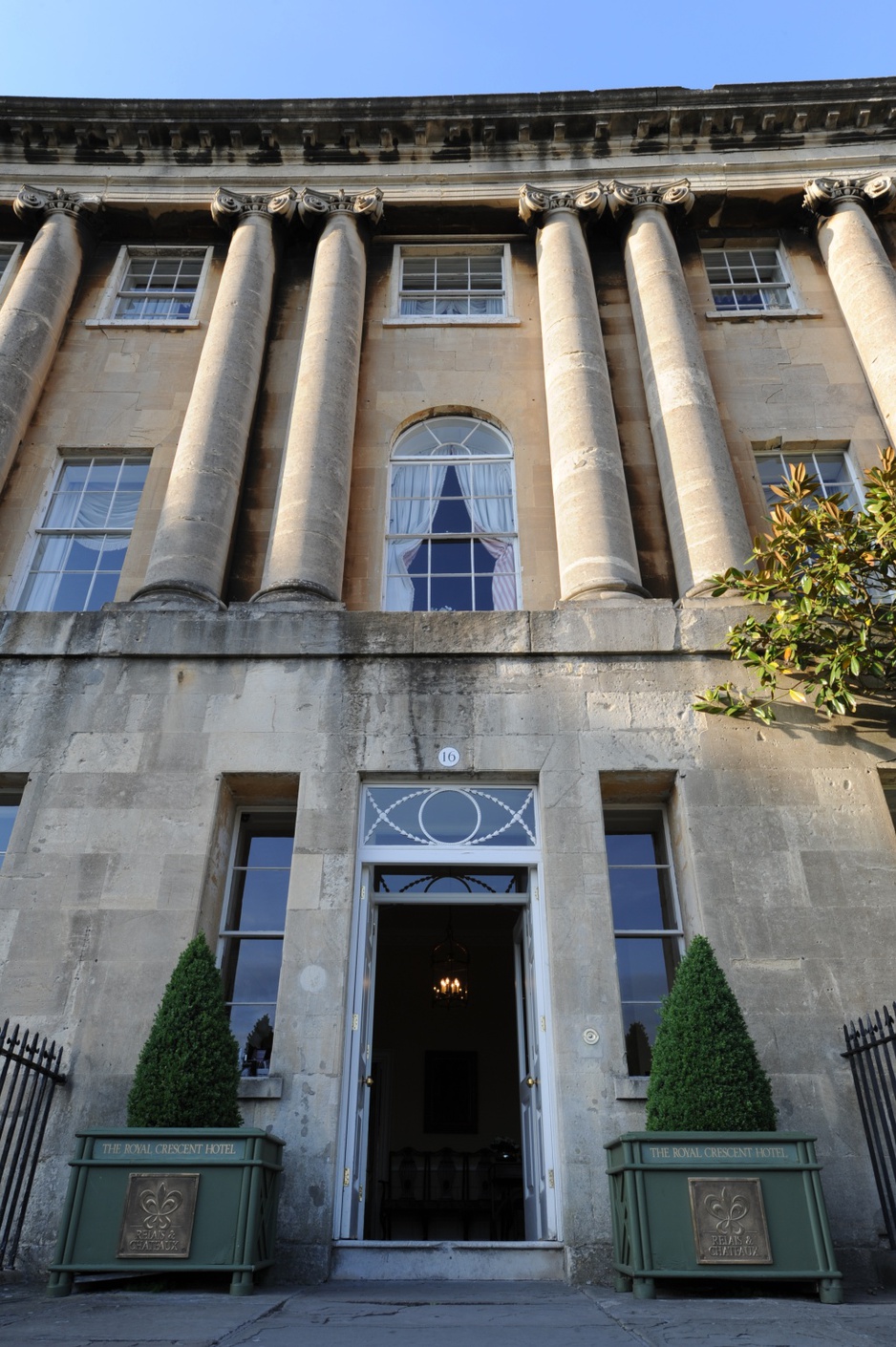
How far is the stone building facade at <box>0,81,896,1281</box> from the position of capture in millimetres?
8117

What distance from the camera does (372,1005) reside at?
8727mm

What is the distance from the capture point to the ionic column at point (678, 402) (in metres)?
11.1

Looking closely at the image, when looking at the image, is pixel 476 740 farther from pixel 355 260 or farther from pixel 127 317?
pixel 127 317

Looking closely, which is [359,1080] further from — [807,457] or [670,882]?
[807,457]

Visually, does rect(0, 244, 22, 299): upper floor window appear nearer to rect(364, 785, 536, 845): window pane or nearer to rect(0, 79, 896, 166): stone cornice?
rect(0, 79, 896, 166): stone cornice

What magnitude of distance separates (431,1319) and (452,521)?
9.19m

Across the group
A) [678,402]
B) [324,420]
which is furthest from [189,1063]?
[678,402]

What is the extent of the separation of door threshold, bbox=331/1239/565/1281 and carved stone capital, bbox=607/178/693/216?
14.1m

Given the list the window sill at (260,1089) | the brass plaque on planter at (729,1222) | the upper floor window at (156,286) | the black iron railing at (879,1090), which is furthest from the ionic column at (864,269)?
the window sill at (260,1089)

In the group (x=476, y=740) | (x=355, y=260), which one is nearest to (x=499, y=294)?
(x=355, y=260)

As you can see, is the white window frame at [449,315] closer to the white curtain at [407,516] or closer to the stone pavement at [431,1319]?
the white curtain at [407,516]

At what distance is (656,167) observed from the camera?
50.7ft

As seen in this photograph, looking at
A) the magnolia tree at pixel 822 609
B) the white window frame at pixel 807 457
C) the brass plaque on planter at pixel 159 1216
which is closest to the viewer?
the brass plaque on planter at pixel 159 1216

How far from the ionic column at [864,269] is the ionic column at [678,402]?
215cm
